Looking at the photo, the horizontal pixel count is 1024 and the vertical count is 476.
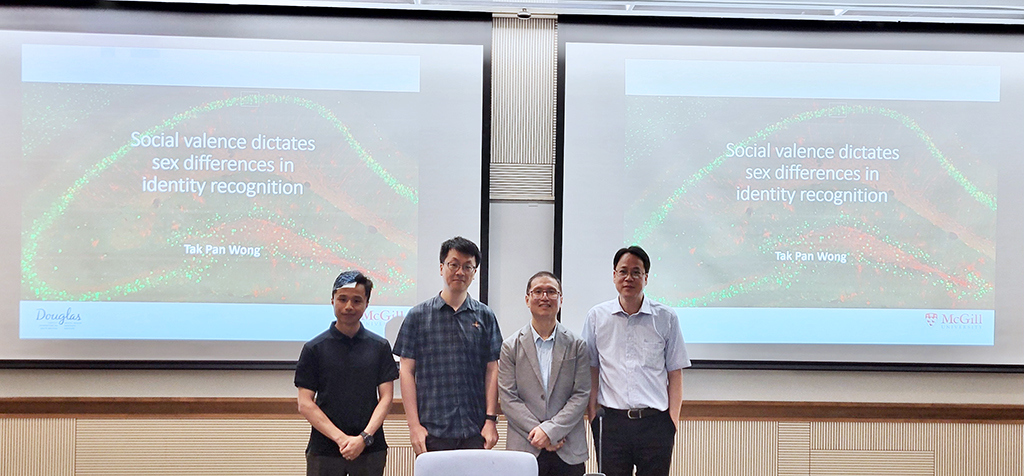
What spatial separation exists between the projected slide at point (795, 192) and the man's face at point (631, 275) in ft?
2.39

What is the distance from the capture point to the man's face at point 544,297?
9.03 feet

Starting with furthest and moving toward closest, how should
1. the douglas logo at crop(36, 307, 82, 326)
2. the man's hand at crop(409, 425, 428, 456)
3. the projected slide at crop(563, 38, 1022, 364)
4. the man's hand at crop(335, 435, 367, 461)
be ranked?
the projected slide at crop(563, 38, 1022, 364) < the douglas logo at crop(36, 307, 82, 326) < the man's hand at crop(409, 425, 428, 456) < the man's hand at crop(335, 435, 367, 461)

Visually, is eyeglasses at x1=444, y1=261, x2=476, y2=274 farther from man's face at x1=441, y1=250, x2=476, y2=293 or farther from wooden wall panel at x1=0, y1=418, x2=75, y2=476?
wooden wall panel at x1=0, y1=418, x2=75, y2=476

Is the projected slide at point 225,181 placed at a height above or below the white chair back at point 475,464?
above

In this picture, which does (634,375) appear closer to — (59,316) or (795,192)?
(795,192)

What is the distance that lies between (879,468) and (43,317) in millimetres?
4208

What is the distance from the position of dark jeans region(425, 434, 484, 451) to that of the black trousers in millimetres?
491

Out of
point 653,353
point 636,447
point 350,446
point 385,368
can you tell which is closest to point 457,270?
point 385,368

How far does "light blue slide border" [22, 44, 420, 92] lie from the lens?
3.53 m

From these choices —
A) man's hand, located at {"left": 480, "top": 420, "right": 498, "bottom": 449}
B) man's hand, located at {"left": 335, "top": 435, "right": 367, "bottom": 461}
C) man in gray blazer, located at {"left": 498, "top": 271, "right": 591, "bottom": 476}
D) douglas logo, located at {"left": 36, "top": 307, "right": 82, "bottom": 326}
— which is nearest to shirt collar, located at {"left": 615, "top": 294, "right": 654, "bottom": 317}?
man in gray blazer, located at {"left": 498, "top": 271, "right": 591, "bottom": 476}

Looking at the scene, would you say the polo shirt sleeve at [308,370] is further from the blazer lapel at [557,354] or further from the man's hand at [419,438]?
the blazer lapel at [557,354]

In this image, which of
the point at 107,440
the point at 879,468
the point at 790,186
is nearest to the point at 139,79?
the point at 107,440

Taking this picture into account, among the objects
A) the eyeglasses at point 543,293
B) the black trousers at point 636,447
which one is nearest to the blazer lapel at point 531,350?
the eyeglasses at point 543,293

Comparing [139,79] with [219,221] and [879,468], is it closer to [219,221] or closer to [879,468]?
[219,221]
